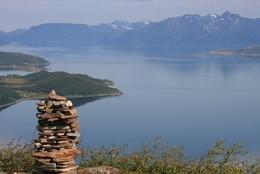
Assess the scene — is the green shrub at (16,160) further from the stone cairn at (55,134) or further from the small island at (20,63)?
the small island at (20,63)

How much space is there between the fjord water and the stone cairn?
32.1 meters

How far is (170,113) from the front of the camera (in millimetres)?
86125

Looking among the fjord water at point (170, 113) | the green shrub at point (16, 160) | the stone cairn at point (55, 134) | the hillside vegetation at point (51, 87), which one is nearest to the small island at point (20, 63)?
the fjord water at point (170, 113)

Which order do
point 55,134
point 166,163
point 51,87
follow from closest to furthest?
point 55,134 → point 166,163 → point 51,87

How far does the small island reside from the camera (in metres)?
176

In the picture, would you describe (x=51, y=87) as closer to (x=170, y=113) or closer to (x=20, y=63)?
(x=170, y=113)

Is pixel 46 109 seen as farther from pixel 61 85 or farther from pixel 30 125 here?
pixel 61 85

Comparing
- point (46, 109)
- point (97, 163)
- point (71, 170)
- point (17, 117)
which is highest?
point (46, 109)

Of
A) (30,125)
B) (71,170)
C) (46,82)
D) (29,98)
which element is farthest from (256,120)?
(71,170)

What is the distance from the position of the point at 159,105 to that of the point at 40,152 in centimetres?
8367

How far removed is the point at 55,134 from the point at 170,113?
7525 cm

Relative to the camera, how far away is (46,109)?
11461mm

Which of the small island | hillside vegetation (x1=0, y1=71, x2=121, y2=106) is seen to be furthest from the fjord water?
the small island

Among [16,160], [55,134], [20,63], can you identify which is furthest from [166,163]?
[20,63]
